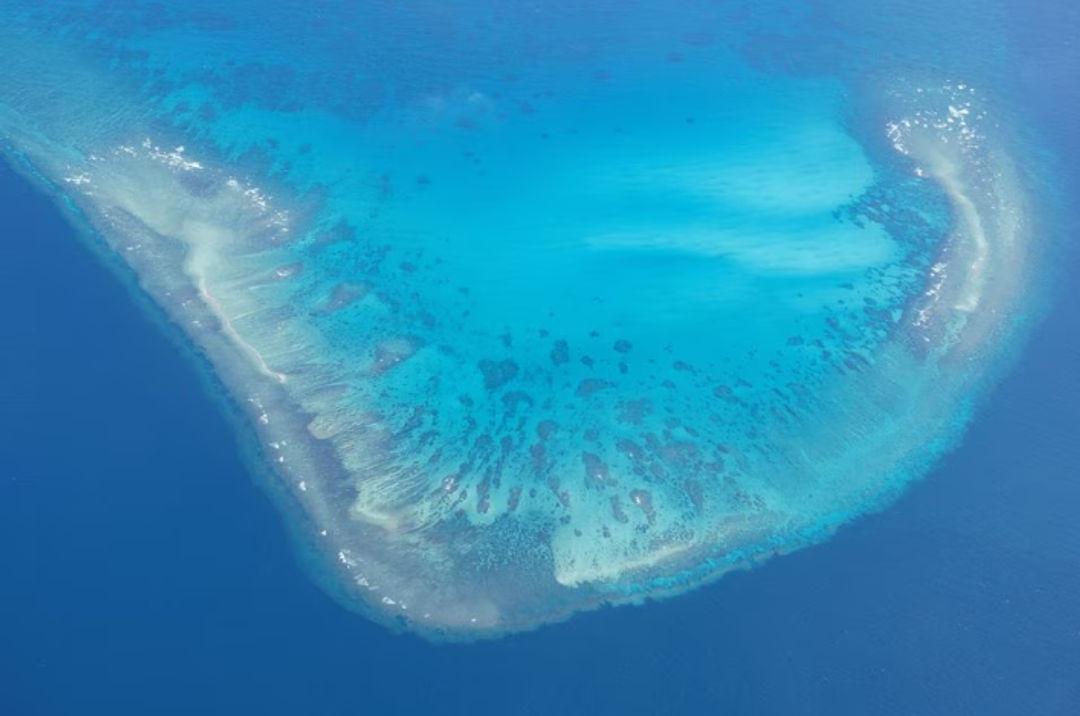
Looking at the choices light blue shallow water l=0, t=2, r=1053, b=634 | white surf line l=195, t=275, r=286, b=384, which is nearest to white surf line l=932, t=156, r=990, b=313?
light blue shallow water l=0, t=2, r=1053, b=634

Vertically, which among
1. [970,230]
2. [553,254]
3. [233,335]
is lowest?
[970,230]

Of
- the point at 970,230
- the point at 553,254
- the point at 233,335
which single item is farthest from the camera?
the point at 970,230

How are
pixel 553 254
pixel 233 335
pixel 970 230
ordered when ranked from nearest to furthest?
pixel 233 335 → pixel 553 254 → pixel 970 230

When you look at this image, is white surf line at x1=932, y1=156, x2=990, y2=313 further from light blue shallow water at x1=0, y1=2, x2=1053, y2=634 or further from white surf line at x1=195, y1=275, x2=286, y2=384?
white surf line at x1=195, y1=275, x2=286, y2=384

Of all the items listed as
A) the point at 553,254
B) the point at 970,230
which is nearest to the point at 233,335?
the point at 553,254

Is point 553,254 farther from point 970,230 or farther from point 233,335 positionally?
point 970,230

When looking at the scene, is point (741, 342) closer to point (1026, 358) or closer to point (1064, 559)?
point (1026, 358)
